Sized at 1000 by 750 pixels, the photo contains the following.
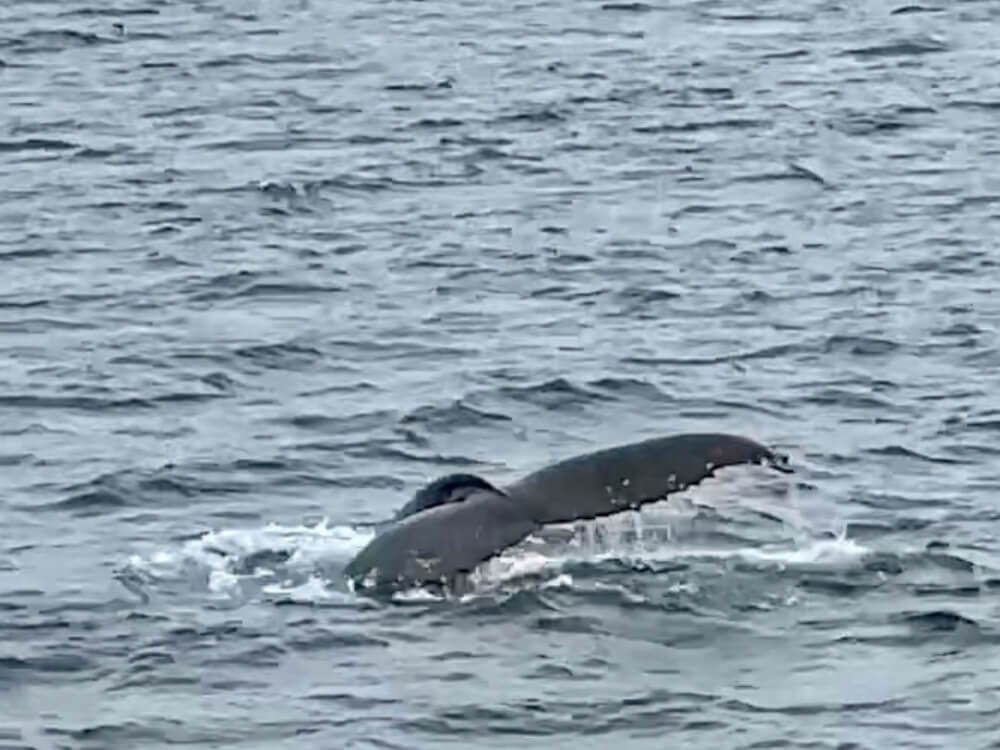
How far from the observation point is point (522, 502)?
52.1 ft

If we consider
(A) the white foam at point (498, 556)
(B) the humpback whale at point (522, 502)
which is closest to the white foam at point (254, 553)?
(A) the white foam at point (498, 556)

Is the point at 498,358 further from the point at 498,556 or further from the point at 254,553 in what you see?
the point at 498,556

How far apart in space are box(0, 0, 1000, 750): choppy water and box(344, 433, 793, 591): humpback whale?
242 mm

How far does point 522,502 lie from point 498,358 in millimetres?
6428

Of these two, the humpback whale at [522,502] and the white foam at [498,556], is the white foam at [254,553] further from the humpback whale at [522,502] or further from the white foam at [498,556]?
the humpback whale at [522,502]

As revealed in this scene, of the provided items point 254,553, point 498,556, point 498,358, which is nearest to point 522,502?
point 498,556

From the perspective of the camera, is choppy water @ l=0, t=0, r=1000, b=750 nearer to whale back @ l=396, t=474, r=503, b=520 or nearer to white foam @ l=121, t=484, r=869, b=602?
white foam @ l=121, t=484, r=869, b=602

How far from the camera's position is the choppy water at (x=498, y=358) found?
15117 mm

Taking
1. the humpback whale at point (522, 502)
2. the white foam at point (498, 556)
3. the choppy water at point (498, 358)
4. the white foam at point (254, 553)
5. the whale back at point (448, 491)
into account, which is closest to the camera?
the choppy water at point (498, 358)

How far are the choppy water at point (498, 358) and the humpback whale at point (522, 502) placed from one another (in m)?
0.24

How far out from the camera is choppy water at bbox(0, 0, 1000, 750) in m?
15.1

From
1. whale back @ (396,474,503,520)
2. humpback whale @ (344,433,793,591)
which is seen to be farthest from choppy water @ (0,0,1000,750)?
whale back @ (396,474,503,520)

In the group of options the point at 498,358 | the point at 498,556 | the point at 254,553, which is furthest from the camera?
the point at 498,358

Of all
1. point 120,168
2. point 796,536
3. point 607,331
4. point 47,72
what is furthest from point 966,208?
point 47,72
